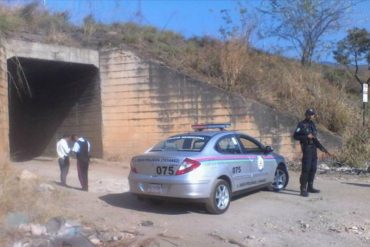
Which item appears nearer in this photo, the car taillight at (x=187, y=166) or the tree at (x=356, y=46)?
the car taillight at (x=187, y=166)

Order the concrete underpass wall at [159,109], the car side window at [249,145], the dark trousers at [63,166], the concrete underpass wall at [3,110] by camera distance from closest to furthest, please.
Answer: the car side window at [249,145]
the dark trousers at [63,166]
the concrete underpass wall at [3,110]
the concrete underpass wall at [159,109]

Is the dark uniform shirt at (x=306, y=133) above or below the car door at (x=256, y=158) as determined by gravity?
above

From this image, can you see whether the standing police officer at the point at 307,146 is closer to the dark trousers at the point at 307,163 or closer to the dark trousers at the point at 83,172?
the dark trousers at the point at 307,163

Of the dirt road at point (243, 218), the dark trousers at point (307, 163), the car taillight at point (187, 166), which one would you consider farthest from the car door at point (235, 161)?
the dark trousers at point (307, 163)

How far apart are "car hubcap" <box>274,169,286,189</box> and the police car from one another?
34.4 inches

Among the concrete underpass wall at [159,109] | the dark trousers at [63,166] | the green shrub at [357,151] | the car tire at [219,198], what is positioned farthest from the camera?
the concrete underpass wall at [159,109]

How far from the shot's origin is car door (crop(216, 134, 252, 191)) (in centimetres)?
915

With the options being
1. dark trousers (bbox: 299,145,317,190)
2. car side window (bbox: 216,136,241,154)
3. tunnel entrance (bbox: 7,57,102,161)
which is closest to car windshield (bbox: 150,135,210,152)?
car side window (bbox: 216,136,241,154)

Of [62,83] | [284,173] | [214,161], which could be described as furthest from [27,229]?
[62,83]

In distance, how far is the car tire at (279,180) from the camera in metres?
11.0

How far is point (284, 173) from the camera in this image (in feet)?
36.8

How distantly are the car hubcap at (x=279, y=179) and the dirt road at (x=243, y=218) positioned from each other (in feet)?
0.94

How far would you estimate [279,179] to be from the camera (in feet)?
36.4

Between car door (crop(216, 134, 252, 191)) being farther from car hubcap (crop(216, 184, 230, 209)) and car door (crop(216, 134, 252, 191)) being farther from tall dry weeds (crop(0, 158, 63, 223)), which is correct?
tall dry weeds (crop(0, 158, 63, 223))
